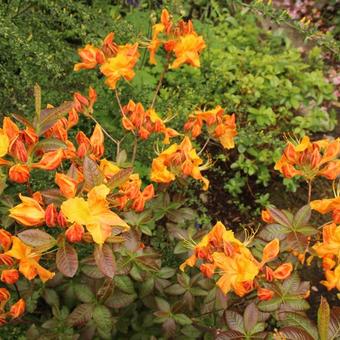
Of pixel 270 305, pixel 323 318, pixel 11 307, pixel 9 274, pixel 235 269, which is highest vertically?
pixel 323 318

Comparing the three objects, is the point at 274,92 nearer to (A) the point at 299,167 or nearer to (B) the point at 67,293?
(A) the point at 299,167

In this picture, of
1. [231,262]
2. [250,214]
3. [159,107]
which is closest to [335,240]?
[231,262]

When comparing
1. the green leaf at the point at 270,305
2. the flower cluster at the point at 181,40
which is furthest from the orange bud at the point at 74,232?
the flower cluster at the point at 181,40

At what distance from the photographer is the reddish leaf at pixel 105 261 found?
4.55 feet

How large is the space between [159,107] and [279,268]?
4.05 ft

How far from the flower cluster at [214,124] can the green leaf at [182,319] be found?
61 centimetres

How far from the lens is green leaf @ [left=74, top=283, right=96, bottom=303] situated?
176 centimetres

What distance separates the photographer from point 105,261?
4.57 feet

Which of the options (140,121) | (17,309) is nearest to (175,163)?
(140,121)

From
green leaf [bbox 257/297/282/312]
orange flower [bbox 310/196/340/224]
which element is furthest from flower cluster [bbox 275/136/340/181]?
green leaf [bbox 257/297/282/312]

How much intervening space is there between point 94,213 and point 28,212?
159mm

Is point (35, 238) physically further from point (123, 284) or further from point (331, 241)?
point (331, 241)

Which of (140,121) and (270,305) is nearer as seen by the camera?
(270,305)

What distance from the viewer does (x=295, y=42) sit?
4.12 m
